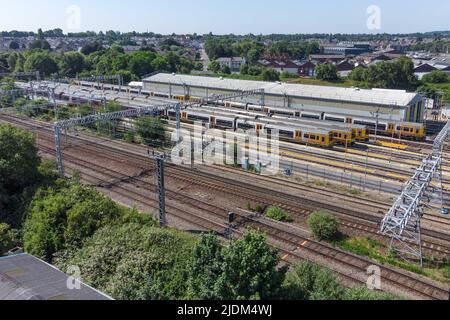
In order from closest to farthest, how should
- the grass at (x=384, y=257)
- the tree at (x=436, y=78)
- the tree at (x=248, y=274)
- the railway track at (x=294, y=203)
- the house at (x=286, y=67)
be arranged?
the tree at (x=248, y=274)
the grass at (x=384, y=257)
the railway track at (x=294, y=203)
the tree at (x=436, y=78)
the house at (x=286, y=67)

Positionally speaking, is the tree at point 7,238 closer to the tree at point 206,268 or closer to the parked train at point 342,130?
the tree at point 206,268

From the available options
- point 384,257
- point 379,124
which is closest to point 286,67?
point 379,124

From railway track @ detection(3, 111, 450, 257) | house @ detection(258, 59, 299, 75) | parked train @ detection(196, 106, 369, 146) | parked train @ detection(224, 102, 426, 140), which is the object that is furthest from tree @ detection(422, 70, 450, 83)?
railway track @ detection(3, 111, 450, 257)

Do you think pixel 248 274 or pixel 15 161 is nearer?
pixel 248 274

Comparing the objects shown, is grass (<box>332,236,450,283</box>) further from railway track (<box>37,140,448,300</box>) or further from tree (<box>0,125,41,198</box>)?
tree (<box>0,125,41,198</box>)

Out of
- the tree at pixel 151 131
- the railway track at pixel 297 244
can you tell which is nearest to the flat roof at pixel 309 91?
→ the tree at pixel 151 131

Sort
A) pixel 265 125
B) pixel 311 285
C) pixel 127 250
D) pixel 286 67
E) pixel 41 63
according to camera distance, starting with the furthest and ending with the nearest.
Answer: pixel 286 67
pixel 41 63
pixel 265 125
pixel 127 250
pixel 311 285

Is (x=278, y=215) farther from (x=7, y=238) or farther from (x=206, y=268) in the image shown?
(x=7, y=238)
